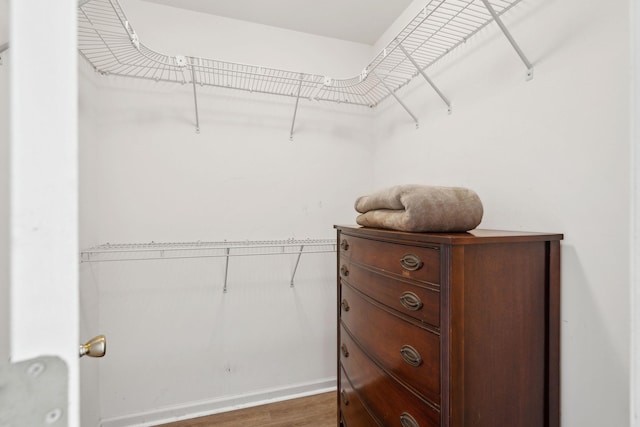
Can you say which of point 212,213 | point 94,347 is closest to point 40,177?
point 94,347

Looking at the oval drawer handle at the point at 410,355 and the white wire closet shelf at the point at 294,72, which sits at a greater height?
the white wire closet shelf at the point at 294,72

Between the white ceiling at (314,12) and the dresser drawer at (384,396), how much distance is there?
1.74 m

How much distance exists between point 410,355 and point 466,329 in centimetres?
19

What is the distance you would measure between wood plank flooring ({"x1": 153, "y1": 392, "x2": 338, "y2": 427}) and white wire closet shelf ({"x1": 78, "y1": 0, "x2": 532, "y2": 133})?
1.67 m

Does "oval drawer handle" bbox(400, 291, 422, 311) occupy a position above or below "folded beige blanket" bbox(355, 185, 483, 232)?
below

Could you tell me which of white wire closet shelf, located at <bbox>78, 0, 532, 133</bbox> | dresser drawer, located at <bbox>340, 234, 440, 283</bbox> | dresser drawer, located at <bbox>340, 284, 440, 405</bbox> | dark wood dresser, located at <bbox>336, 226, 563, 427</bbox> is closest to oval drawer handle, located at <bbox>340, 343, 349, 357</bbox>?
dresser drawer, located at <bbox>340, 284, 440, 405</bbox>

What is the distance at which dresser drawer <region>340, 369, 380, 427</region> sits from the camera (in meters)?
1.12

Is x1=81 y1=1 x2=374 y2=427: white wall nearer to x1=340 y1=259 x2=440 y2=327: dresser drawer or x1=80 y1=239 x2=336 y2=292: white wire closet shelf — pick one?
x1=80 y1=239 x2=336 y2=292: white wire closet shelf

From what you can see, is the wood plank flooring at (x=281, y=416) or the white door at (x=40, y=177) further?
the wood plank flooring at (x=281, y=416)

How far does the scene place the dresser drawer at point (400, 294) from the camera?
0.80 metres

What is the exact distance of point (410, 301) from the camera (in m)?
0.87

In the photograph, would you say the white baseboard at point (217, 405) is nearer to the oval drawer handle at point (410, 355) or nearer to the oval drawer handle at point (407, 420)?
the oval drawer handle at point (407, 420)

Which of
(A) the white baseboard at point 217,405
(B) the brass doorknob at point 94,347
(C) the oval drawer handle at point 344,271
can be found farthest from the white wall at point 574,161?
(A) the white baseboard at point 217,405

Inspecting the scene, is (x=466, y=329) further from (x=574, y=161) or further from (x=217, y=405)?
(x=217, y=405)
